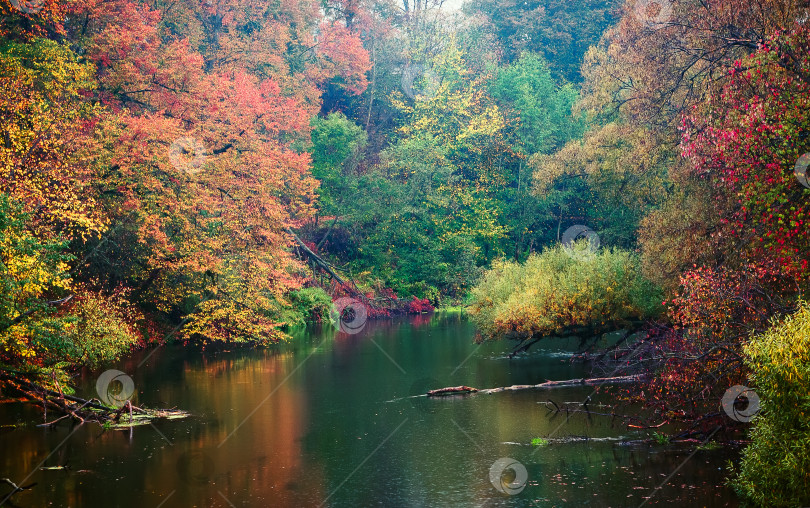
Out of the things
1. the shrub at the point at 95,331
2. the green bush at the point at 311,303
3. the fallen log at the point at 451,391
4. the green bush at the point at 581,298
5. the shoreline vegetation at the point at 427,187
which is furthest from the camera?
the green bush at the point at 311,303

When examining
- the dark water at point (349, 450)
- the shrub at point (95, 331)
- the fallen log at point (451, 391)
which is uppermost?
the shrub at point (95, 331)

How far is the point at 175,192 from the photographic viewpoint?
98.7 ft

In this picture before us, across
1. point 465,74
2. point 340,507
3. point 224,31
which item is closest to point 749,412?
point 340,507

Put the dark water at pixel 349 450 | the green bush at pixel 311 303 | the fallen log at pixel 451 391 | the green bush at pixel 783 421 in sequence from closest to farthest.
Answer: the green bush at pixel 783 421 → the dark water at pixel 349 450 → the fallen log at pixel 451 391 → the green bush at pixel 311 303

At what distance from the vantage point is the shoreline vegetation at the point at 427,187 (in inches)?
604

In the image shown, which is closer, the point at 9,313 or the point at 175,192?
the point at 9,313

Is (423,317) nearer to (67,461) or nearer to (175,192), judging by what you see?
(175,192)

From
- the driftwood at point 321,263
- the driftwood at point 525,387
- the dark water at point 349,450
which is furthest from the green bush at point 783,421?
the driftwood at point 321,263

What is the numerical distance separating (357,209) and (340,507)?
3771cm

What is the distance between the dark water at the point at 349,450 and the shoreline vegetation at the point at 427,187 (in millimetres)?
1346

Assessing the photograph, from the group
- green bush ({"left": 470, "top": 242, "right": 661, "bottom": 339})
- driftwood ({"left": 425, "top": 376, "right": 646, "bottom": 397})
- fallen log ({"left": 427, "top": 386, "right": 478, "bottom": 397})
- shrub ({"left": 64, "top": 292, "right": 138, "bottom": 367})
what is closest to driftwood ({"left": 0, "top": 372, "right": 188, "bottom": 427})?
shrub ({"left": 64, "top": 292, "right": 138, "bottom": 367})

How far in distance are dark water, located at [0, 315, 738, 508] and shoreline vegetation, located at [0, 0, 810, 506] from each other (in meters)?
1.35

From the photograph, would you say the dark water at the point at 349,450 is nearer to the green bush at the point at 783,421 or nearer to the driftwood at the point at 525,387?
the driftwood at the point at 525,387

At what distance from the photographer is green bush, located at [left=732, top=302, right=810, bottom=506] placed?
10492 mm
